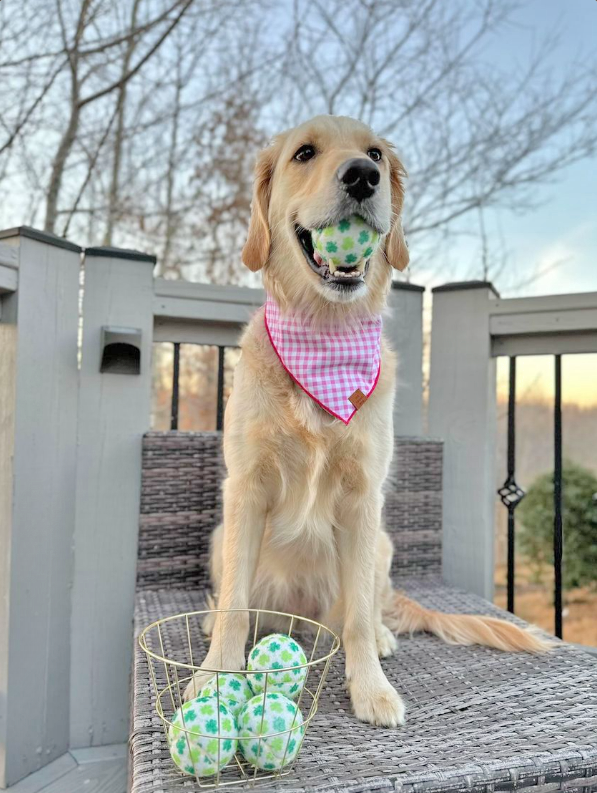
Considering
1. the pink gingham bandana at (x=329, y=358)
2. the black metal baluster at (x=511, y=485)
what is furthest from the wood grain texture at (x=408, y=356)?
the pink gingham bandana at (x=329, y=358)

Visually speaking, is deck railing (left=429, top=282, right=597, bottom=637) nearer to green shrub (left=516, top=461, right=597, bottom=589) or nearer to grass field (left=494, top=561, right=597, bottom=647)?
green shrub (left=516, top=461, right=597, bottom=589)

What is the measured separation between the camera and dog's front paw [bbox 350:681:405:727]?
1072mm

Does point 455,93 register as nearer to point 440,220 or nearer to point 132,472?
point 440,220

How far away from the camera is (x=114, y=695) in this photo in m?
1.83

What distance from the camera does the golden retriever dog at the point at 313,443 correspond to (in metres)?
1.21

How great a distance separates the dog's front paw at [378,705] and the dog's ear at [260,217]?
1.00 meters

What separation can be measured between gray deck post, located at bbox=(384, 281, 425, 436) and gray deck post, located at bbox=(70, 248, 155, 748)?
3.34ft

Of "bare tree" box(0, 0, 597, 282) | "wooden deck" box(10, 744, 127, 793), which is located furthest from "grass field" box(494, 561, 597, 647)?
"wooden deck" box(10, 744, 127, 793)

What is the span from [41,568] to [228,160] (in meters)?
4.39

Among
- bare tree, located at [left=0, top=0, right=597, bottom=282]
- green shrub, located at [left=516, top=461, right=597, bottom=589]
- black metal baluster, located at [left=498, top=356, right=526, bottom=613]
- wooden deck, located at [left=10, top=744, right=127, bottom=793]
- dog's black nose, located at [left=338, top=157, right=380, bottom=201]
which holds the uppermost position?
bare tree, located at [left=0, top=0, right=597, bottom=282]

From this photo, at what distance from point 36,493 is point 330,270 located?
1.13 m

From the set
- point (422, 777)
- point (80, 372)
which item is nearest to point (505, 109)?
point (80, 372)

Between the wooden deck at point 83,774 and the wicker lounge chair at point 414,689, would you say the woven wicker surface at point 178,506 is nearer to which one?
the wicker lounge chair at point 414,689

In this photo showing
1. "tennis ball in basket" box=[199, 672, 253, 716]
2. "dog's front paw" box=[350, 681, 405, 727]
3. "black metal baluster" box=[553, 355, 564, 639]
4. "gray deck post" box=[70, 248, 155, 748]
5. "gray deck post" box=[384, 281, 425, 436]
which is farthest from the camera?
"gray deck post" box=[384, 281, 425, 436]
